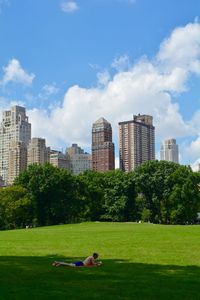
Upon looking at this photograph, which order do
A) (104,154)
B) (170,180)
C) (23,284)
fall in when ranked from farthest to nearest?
(104,154) → (170,180) → (23,284)

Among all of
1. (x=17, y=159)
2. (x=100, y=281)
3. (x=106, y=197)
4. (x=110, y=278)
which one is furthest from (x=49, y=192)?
(x=17, y=159)

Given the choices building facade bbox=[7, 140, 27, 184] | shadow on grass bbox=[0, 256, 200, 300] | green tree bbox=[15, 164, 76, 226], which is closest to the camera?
shadow on grass bbox=[0, 256, 200, 300]

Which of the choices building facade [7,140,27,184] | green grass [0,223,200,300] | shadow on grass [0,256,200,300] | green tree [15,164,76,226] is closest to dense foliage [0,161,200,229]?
green tree [15,164,76,226]

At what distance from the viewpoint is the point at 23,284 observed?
13148mm

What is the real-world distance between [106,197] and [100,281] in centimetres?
8019

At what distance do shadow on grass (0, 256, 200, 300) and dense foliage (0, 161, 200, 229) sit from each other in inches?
2776

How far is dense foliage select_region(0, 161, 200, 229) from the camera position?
8875 centimetres

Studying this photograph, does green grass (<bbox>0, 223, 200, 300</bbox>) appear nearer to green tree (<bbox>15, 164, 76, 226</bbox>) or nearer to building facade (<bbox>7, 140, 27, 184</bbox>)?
green tree (<bbox>15, 164, 76, 226</bbox>)

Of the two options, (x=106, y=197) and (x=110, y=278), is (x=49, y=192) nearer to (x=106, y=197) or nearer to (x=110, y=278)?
(x=106, y=197)

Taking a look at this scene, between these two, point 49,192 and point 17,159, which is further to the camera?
point 17,159

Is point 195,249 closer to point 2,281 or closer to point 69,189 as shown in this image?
point 2,281

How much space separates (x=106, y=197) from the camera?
3693 inches

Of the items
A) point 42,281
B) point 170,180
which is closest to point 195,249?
point 42,281

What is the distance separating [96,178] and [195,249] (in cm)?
→ 7416
